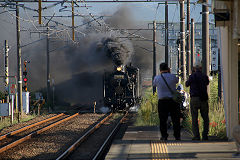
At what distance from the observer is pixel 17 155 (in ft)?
40.6

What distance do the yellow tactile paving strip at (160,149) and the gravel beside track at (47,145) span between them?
3.31m

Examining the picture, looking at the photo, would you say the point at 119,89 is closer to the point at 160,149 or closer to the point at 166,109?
the point at 166,109

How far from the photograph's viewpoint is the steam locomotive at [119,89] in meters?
28.4

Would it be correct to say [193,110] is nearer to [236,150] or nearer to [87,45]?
[236,150]

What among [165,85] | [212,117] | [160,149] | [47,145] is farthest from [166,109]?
[47,145]

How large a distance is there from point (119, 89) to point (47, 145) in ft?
47.5

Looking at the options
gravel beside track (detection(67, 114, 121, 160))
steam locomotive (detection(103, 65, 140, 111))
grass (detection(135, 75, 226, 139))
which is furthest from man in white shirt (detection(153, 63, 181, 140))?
steam locomotive (detection(103, 65, 140, 111))

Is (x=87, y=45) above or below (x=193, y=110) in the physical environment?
above

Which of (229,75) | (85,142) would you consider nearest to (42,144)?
(85,142)

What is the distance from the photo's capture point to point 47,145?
14.4m

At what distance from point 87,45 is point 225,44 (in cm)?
2759

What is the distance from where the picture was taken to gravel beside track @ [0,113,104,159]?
40.5ft

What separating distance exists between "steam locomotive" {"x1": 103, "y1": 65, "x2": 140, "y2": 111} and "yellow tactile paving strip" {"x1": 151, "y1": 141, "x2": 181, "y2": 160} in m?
18.5

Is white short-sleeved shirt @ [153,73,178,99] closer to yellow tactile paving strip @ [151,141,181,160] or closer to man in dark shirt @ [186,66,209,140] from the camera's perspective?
man in dark shirt @ [186,66,209,140]
